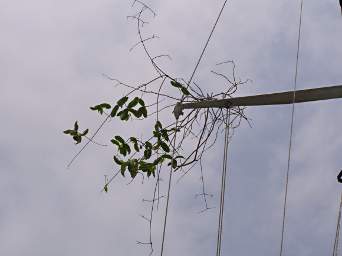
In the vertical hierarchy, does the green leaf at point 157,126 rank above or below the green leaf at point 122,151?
above

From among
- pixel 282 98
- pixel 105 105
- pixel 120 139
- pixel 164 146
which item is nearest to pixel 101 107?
pixel 105 105

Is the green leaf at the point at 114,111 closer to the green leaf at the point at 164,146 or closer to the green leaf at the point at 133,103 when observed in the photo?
the green leaf at the point at 133,103

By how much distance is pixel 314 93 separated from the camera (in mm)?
1531

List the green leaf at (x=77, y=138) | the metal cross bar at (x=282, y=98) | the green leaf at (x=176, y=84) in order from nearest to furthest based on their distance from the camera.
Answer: the metal cross bar at (x=282, y=98), the green leaf at (x=176, y=84), the green leaf at (x=77, y=138)

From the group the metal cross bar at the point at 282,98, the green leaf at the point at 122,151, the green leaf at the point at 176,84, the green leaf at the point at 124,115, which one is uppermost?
the green leaf at the point at 176,84

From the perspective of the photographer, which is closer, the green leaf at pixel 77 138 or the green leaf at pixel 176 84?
the green leaf at pixel 176 84

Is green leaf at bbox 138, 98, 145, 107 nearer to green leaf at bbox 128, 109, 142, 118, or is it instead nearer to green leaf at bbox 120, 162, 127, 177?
green leaf at bbox 128, 109, 142, 118

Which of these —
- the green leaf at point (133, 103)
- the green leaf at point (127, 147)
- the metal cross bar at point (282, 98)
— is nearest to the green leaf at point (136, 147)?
the green leaf at point (127, 147)

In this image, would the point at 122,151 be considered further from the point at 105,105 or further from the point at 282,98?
the point at 282,98

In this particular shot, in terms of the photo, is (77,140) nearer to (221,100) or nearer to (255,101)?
(221,100)

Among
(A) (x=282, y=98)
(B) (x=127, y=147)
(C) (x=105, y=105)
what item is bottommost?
(A) (x=282, y=98)

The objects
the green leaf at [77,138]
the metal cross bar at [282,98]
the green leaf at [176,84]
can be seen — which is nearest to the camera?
the metal cross bar at [282,98]

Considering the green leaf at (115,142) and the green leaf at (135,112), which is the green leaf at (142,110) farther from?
the green leaf at (115,142)

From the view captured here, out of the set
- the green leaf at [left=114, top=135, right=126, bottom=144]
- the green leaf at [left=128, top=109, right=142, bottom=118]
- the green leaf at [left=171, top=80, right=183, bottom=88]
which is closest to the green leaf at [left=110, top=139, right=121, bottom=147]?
the green leaf at [left=114, top=135, right=126, bottom=144]
